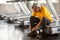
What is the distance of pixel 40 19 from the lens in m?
3.98

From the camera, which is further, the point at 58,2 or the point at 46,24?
the point at 58,2

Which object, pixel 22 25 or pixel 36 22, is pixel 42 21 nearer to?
pixel 36 22

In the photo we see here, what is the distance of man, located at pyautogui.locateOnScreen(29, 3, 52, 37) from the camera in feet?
12.7

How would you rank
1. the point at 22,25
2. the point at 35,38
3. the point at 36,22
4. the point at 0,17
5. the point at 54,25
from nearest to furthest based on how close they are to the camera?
the point at 35,38
the point at 36,22
the point at 54,25
the point at 22,25
the point at 0,17

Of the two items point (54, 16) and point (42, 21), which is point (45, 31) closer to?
point (42, 21)

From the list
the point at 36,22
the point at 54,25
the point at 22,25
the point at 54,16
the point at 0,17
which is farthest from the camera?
the point at 0,17

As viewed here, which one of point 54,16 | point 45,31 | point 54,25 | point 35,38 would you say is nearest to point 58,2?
point 54,16

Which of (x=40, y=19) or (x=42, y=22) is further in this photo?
(x=40, y=19)

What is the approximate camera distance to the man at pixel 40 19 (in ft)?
12.7

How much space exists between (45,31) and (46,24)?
8.4 inches

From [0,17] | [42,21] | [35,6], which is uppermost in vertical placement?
[35,6]

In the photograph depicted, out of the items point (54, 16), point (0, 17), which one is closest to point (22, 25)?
point (54, 16)

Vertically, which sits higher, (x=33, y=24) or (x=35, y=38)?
(x=33, y=24)

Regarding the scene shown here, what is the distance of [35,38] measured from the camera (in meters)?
3.77
